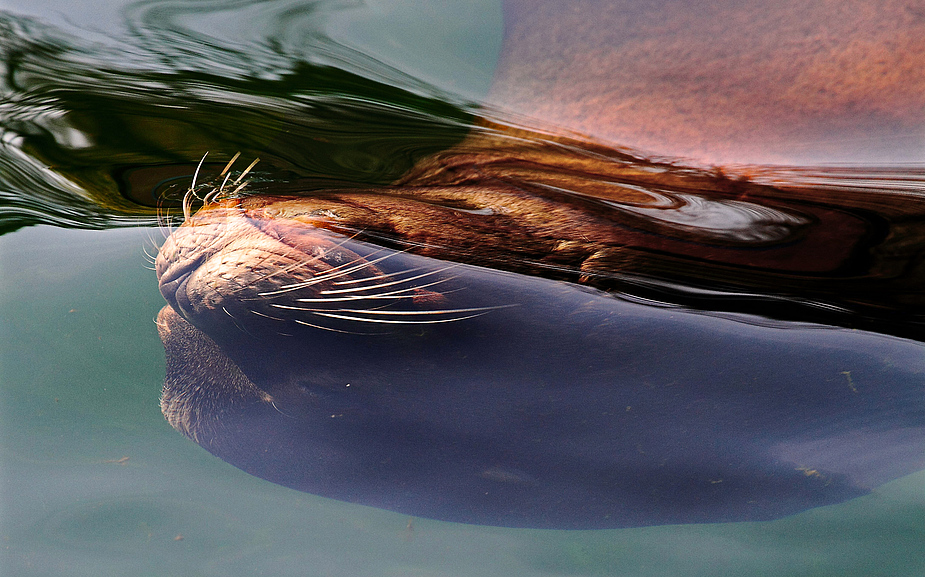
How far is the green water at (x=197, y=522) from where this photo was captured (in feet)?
4.83

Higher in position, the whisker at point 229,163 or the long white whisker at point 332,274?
the whisker at point 229,163

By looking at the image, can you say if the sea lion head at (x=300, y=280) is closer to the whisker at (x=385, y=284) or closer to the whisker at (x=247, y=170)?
the whisker at (x=385, y=284)

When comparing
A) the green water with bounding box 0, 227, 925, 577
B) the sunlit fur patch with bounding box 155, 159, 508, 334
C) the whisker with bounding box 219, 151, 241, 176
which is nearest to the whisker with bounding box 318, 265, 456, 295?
the sunlit fur patch with bounding box 155, 159, 508, 334

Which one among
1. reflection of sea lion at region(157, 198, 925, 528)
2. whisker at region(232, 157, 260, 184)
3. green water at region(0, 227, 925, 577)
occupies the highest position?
whisker at region(232, 157, 260, 184)

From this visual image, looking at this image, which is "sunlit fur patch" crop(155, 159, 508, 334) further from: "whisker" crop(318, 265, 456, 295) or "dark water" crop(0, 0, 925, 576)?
"dark water" crop(0, 0, 925, 576)

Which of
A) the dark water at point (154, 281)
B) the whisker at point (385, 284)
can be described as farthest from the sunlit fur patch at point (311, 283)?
the dark water at point (154, 281)

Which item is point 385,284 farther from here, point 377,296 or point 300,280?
point 300,280

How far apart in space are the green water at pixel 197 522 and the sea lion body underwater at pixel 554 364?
0.06 meters

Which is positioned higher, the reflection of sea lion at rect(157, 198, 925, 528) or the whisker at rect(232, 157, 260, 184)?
the whisker at rect(232, 157, 260, 184)

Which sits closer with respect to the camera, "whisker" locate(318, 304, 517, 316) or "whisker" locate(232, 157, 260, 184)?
"whisker" locate(318, 304, 517, 316)

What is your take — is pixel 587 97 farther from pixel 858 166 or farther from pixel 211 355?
pixel 211 355

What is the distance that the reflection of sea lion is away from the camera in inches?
58.7

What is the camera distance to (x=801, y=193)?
1.65 metres

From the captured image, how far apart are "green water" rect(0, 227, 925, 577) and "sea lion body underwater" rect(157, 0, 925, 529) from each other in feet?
0.18
